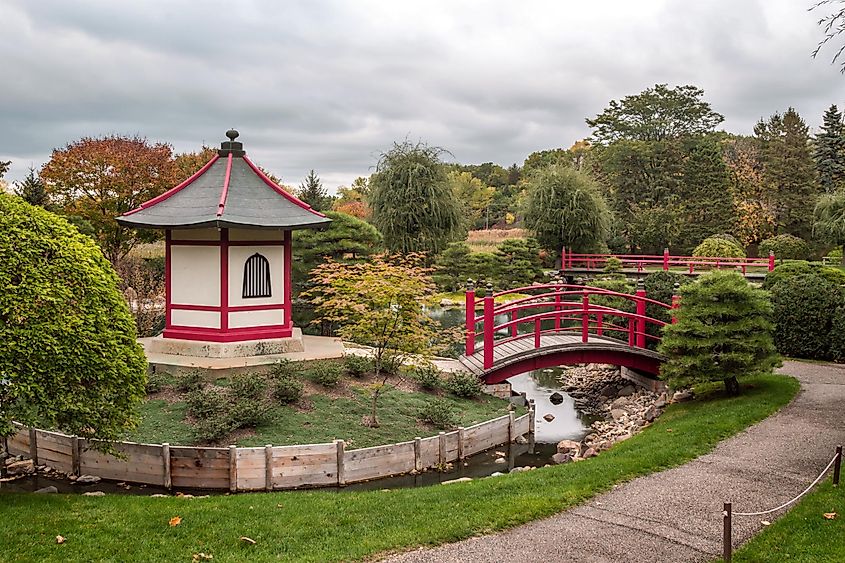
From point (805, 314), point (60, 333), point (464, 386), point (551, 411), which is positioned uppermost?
point (60, 333)

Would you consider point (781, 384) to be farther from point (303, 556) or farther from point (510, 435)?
point (303, 556)

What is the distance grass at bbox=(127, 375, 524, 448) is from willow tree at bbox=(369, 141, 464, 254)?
Result: 1614cm

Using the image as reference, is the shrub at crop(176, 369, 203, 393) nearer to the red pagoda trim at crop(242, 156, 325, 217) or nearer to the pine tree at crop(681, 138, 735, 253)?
the red pagoda trim at crop(242, 156, 325, 217)

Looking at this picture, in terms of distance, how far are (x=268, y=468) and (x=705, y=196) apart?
118 ft

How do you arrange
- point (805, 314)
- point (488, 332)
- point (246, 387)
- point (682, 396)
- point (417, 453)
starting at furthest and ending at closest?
1. point (805, 314)
2. point (488, 332)
3. point (682, 396)
4. point (246, 387)
5. point (417, 453)

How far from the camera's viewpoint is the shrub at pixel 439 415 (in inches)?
446

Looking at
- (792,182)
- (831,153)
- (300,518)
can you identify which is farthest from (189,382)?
(831,153)

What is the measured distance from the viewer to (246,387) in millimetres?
11266

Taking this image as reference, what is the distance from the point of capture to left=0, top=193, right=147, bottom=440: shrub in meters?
6.63

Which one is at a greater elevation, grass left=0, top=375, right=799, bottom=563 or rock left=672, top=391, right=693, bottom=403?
grass left=0, top=375, right=799, bottom=563

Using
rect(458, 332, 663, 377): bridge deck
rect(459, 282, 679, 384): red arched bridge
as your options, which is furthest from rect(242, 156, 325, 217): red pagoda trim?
rect(458, 332, 663, 377): bridge deck

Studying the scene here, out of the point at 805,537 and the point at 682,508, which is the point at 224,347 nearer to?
the point at 682,508

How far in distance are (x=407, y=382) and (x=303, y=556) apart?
7785mm

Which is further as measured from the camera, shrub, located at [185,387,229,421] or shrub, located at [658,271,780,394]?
shrub, located at [658,271,780,394]
